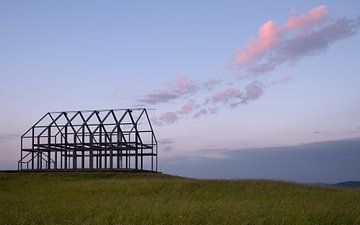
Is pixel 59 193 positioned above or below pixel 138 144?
below

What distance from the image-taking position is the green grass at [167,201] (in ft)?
42.8

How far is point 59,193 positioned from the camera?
85.9 feet

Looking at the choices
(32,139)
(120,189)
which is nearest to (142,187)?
(120,189)

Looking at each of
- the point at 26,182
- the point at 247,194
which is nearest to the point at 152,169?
the point at 26,182

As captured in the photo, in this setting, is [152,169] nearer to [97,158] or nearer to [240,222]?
[97,158]

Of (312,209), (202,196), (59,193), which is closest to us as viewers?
(312,209)

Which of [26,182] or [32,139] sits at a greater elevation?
Result: [32,139]

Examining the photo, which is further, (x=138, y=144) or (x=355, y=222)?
(x=138, y=144)

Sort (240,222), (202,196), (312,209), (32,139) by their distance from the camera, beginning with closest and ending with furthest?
(240,222) < (312,209) < (202,196) < (32,139)

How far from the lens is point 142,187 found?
2695 centimetres

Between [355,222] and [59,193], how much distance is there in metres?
17.1

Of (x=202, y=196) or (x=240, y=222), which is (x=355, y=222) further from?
(x=202, y=196)

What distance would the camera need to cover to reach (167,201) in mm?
20656

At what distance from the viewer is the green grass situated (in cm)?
1303
